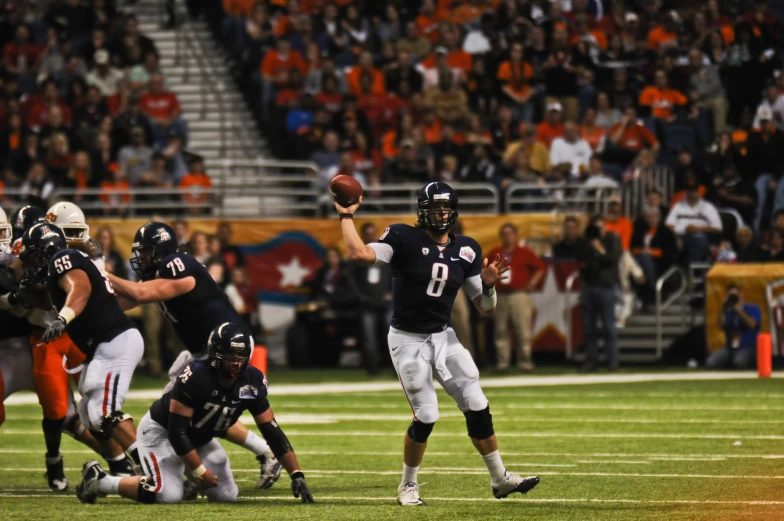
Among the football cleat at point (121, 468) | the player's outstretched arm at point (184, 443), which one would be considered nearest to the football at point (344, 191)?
the player's outstretched arm at point (184, 443)

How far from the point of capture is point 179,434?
837 centimetres

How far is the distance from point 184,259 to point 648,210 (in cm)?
990

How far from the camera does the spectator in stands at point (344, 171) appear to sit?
741 inches

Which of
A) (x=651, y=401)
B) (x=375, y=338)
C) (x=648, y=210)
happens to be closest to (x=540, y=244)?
(x=648, y=210)

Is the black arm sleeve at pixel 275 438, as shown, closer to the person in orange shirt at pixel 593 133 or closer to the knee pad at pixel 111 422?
the knee pad at pixel 111 422

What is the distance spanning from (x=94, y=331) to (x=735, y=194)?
11.0 metres

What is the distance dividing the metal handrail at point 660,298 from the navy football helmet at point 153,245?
9.36 m

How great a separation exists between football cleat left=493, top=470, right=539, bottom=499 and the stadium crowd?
35.9 feet

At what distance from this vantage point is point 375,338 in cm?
1747

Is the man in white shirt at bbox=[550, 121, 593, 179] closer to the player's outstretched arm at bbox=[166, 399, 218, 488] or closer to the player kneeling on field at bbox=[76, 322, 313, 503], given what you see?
the player kneeling on field at bbox=[76, 322, 313, 503]

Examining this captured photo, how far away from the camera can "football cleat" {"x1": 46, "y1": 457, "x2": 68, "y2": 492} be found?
30.6 feet

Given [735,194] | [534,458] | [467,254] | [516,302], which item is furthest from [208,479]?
[735,194]

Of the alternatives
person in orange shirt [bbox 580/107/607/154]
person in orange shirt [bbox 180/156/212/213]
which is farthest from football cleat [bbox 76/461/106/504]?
person in orange shirt [bbox 580/107/607/154]

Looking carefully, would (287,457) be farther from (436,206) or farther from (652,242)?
(652,242)
